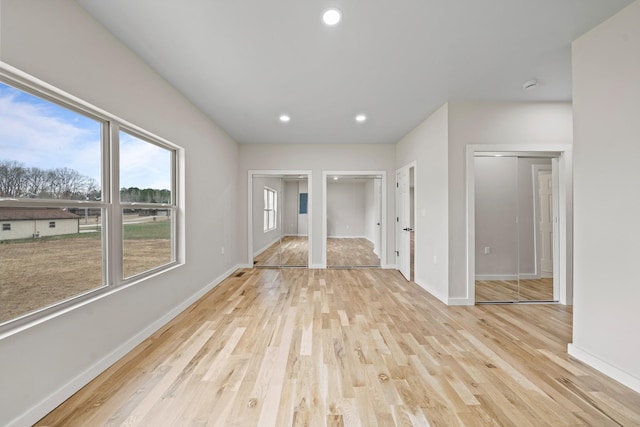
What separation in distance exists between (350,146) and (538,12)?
377 centimetres

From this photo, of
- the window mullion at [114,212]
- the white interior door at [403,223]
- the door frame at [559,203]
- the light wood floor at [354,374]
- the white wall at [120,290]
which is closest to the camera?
the white wall at [120,290]

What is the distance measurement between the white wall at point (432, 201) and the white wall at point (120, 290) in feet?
11.2

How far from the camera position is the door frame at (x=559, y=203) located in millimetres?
3412

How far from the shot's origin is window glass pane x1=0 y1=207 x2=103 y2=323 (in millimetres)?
1482

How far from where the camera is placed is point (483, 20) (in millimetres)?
1956

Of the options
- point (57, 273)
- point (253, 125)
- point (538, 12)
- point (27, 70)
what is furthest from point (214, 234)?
point (538, 12)

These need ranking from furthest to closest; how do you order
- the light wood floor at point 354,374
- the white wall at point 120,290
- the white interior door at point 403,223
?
the white interior door at point 403,223 < the light wood floor at point 354,374 < the white wall at point 120,290

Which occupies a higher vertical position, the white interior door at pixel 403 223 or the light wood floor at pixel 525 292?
the white interior door at pixel 403 223

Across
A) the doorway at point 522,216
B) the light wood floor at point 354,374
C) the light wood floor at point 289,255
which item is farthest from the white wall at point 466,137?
the light wood floor at point 289,255

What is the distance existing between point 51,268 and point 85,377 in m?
0.80

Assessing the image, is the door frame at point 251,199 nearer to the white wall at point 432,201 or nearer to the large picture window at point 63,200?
the white wall at point 432,201

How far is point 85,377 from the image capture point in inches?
71.9

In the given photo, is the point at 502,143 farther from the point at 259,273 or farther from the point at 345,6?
the point at 259,273

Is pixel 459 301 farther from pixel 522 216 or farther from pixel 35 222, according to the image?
pixel 35 222
